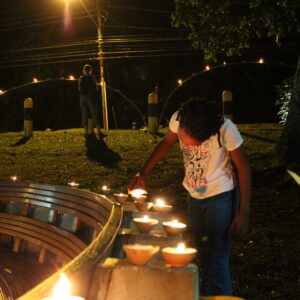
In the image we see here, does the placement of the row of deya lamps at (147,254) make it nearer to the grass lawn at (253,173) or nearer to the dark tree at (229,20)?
the grass lawn at (253,173)

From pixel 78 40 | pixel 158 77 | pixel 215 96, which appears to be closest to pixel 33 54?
pixel 78 40

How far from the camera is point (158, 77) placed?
109ft

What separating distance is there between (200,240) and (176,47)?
28477 millimetres

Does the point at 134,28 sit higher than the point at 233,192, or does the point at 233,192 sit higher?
the point at 134,28

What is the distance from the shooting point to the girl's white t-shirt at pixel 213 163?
4.37m

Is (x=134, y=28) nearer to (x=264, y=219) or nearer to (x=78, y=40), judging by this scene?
(x=78, y=40)

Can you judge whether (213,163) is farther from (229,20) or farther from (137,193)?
(229,20)

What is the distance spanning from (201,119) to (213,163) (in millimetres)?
336

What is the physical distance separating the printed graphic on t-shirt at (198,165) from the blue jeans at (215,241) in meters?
0.11

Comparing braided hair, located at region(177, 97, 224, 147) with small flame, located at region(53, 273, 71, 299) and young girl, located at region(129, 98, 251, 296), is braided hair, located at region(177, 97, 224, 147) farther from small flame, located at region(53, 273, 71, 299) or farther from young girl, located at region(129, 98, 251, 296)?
small flame, located at region(53, 273, 71, 299)

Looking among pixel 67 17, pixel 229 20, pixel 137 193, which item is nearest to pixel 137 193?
pixel 137 193

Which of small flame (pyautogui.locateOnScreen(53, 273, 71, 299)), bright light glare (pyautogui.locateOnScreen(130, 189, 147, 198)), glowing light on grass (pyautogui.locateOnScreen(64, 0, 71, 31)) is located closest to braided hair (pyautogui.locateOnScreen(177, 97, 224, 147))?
bright light glare (pyautogui.locateOnScreen(130, 189, 147, 198))

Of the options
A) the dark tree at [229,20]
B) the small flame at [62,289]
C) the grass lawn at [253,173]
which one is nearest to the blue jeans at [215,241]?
the grass lawn at [253,173]

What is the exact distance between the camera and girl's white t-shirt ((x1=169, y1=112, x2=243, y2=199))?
14.3ft
